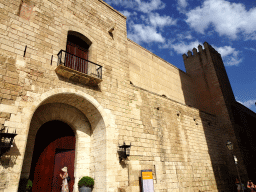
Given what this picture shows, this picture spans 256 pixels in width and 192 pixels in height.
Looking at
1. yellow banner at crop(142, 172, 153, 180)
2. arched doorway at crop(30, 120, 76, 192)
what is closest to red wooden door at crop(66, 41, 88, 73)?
arched doorway at crop(30, 120, 76, 192)

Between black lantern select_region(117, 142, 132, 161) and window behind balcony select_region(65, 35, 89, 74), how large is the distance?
3.61 metres

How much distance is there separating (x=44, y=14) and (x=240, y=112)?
57.9 ft

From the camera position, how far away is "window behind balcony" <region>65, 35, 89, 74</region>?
7.84m

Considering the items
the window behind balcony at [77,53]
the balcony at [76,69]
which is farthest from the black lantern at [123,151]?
the window behind balcony at [77,53]

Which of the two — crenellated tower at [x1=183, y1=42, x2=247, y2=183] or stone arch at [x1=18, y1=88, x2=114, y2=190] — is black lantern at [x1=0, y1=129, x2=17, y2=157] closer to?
stone arch at [x1=18, y1=88, x2=114, y2=190]

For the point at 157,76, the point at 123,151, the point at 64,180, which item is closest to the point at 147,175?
the point at 123,151

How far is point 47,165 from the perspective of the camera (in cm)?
694

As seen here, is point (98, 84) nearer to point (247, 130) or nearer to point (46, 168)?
point (46, 168)

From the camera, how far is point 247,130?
53.4ft

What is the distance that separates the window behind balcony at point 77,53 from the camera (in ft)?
25.7

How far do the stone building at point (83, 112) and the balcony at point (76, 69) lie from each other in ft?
0.13

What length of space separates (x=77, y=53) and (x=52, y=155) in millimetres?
4581

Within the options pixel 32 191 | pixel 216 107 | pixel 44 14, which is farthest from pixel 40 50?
pixel 216 107

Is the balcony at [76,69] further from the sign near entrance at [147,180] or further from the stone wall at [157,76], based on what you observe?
the stone wall at [157,76]
